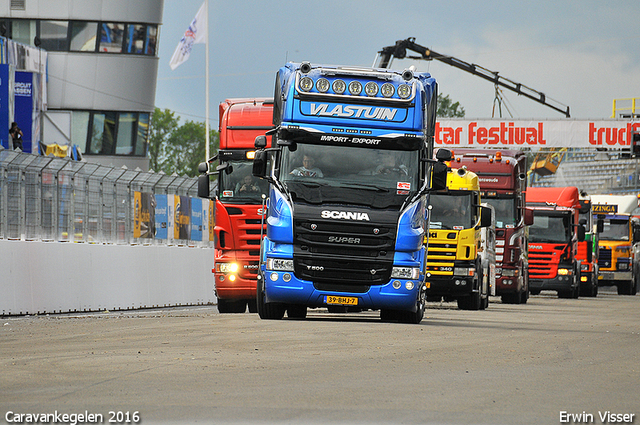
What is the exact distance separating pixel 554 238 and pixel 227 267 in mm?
18777

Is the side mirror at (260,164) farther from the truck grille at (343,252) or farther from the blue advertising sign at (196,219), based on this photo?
the blue advertising sign at (196,219)

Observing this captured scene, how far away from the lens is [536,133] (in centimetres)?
6056

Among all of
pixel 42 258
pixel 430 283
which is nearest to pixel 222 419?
pixel 42 258

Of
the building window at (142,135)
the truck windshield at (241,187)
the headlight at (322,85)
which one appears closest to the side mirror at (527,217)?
the truck windshield at (241,187)

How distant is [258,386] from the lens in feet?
30.6

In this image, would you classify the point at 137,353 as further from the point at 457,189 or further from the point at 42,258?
the point at 457,189

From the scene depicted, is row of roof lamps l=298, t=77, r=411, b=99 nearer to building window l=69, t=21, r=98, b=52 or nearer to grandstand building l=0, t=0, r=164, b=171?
grandstand building l=0, t=0, r=164, b=171

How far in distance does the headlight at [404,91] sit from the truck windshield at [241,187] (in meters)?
4.54

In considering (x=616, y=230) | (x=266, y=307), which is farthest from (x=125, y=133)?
(x=266, y=307)

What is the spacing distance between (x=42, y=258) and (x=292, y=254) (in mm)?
5619

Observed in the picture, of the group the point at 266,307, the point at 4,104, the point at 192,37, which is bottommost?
the point at 266,307

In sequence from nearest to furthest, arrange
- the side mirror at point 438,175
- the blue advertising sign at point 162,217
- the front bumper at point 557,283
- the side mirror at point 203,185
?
the side mirror at point 438,175 → the side mirror at point 203,185 → the blue advertising sign at point 162,217 → the front bumper at point 557,283

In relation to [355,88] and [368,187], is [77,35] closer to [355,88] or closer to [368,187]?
[355,88]

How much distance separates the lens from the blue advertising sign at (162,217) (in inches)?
1101
